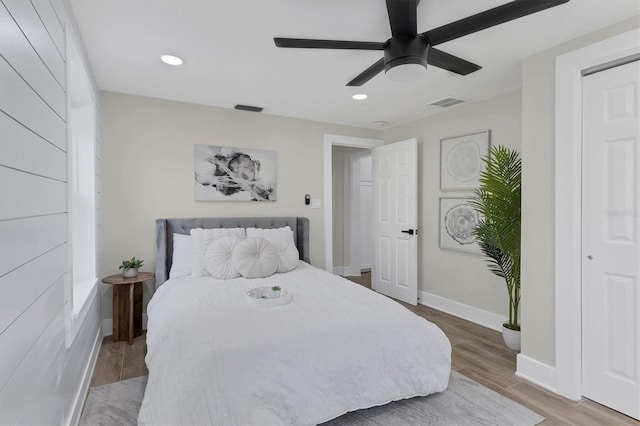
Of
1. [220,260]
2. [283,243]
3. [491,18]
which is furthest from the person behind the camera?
[283,243]

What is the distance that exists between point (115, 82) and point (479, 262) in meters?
3.99

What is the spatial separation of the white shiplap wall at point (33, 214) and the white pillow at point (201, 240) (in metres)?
1.34

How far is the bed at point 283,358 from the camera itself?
1.55 metres

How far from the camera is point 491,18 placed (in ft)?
5.09

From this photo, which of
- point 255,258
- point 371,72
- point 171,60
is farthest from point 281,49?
point 255,258

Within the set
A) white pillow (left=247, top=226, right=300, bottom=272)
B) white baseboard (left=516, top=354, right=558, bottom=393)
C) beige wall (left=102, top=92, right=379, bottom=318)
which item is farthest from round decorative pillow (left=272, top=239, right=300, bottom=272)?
white baseboard (left=516, top=354, right=558, bottom=393)

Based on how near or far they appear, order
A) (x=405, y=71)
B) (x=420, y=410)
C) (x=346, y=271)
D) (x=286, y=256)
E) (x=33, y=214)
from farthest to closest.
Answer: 1. (x=346, y=271)
2. (x=286, y=256)
3. (x=420, y=410)
4. (x=405, y=71)
5. (x=33, y=214)

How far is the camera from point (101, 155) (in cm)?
319

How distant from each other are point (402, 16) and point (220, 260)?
237cm

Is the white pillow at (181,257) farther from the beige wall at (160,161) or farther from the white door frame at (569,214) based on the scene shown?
the white door frame at (569,214)

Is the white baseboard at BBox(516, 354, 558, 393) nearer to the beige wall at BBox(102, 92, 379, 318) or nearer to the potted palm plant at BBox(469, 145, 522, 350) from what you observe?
the potted palm plant at BBox(469, 145, 522, 350)

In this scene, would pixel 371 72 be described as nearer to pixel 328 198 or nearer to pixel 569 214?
pixel 569 214

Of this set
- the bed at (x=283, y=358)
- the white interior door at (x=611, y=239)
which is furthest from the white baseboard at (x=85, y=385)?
the white interior door at (x=611, y=239)

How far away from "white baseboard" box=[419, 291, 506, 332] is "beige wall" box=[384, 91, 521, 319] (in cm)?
5
